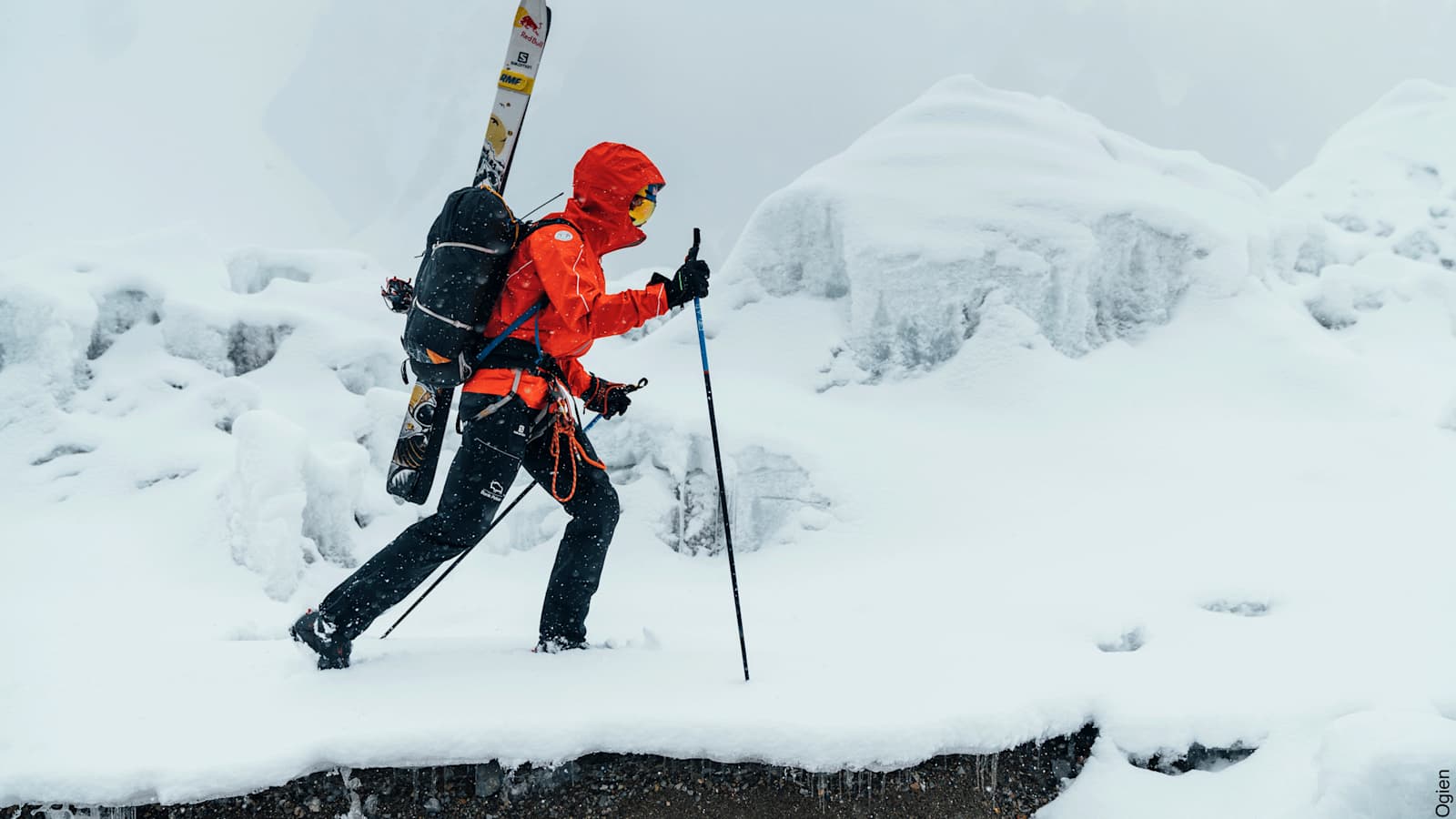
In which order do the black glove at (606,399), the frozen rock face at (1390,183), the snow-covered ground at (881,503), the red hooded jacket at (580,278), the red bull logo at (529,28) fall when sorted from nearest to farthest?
1. the snow-covered ground at (881,503)
2. the red hooded jacket at (580,278)
3. the black glove at (606,399)
4. the red bull logo at (529,28)
5. the frozen rock face at (1390,183)

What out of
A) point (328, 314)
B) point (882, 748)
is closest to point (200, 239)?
point (328, 314)

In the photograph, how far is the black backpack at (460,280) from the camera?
11.8ft

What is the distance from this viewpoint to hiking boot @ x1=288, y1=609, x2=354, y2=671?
3.59m

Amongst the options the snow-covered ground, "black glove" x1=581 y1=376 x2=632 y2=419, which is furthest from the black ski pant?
"black glove" x1=581 y1=376 x2=632 y2=419

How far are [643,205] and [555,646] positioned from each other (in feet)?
7.41

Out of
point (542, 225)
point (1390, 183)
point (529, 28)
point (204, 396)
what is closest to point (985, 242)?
point (529, 28)

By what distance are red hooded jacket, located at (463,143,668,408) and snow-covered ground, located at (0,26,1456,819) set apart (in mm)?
1511

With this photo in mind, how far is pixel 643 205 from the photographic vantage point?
4027 millimetres

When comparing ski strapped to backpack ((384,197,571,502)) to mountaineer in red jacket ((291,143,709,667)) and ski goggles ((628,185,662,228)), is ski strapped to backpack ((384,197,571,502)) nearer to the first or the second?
mountaineer in red jacket ((291,143,709,667))

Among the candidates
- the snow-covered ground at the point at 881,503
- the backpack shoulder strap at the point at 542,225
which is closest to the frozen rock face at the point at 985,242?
the snow-covered ground at the point at 881,503

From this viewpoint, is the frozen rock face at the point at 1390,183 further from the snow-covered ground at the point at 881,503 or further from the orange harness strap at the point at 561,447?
the orange harness strap at the point at 561,447

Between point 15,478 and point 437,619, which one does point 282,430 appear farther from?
point 15,478

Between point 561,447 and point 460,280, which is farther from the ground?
point 460,280

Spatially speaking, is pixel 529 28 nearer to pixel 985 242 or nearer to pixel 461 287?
pixel 461 287
